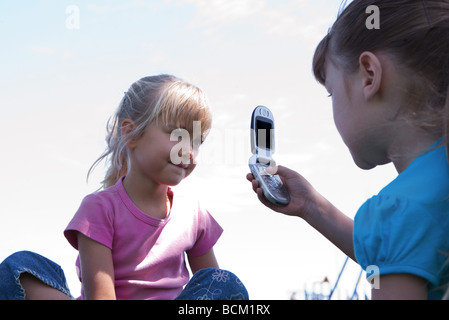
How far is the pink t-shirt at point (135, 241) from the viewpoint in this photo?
2.51m

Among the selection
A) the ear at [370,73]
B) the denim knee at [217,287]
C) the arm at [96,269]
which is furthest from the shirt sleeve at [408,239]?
the arm at [96,269]

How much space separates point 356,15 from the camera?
1841 millimetres

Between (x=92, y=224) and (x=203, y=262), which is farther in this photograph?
(x=203, y=262)

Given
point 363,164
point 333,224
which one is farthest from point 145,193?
point 363,164

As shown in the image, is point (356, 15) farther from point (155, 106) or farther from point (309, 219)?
point (155, 106)

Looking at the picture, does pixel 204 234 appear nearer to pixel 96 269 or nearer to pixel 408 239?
pixel 96 269

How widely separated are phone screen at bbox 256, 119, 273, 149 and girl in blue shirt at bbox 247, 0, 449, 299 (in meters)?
0.39

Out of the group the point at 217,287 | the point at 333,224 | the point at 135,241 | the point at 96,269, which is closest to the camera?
the point at 217,287

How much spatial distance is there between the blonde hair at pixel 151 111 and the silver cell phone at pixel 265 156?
42 centimetres

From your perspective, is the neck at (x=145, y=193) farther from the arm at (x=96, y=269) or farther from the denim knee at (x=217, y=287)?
the denim knee at (x=217, y=287)

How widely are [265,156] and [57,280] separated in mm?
963

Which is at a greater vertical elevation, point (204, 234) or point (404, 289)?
point (204, 234)

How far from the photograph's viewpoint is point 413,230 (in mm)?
1441
